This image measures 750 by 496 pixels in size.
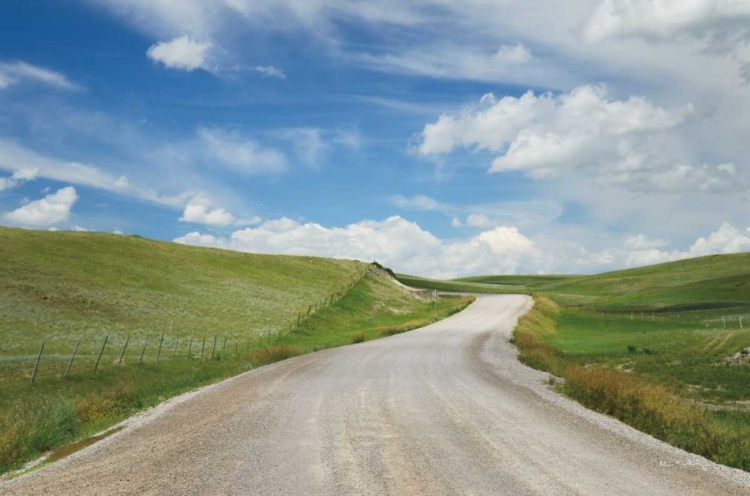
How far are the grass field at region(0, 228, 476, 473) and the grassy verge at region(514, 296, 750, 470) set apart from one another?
13623 millimetres

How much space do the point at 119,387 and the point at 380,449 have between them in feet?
41.9

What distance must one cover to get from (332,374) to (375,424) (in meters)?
10.4

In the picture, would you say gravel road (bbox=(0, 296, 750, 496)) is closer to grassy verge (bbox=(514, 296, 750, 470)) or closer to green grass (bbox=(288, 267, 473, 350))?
grassy verge (bbox=(514, 296, 750, 470))

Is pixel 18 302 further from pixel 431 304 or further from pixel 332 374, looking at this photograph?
pixel 431 304

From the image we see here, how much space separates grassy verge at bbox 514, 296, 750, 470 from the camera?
1262cm

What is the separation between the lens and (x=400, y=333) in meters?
49.6

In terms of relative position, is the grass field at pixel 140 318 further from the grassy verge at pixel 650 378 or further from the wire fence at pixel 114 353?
the grassy verge at pixel 650 378

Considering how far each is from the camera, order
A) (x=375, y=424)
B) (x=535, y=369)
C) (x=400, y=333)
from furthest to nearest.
Answer: (x=400, y=333), (x=535, y=369), (x=375, y=424)

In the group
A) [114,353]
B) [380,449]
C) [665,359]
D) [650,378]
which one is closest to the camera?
[380,449]

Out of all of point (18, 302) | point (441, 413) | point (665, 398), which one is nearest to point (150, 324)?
point (18, 302)

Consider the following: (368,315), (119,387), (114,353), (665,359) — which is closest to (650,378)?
(665,359)

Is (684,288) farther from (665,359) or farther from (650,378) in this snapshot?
(650,378)

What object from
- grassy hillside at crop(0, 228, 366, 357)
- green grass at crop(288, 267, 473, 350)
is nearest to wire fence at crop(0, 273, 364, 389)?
grassy hillside at crop(0, 228, 366, 357)

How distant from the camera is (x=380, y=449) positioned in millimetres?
11195
